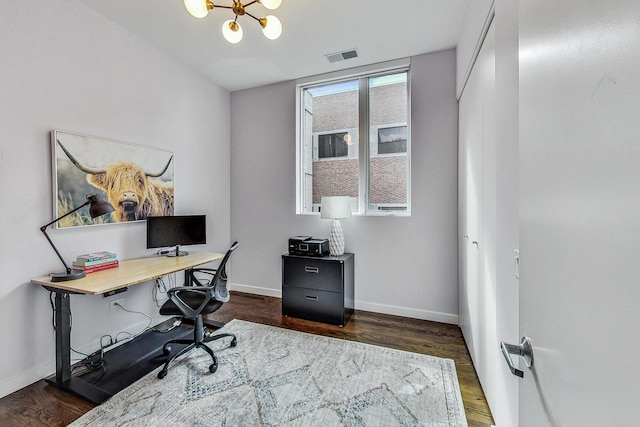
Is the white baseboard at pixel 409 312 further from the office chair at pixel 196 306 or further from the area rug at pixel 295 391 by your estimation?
the office chair at pixel 196 306

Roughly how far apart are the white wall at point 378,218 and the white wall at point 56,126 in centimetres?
99

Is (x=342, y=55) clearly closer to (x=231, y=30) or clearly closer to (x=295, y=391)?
(x=231, y=30)

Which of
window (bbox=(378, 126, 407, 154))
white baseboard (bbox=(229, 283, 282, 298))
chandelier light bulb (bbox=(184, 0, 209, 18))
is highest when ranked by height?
chandelier light bulb (bbox=(184, 0, 209, 18))

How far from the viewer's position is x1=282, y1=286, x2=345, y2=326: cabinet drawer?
2.96 metres

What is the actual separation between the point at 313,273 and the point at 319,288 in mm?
173

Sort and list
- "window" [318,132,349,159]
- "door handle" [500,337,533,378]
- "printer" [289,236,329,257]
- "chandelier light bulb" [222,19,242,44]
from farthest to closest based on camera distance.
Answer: "window" [318,132,349,159] < "printer" [289,236,329,257] < "chandelier light bulb" [222,19,242,44] < "door handle" [500,337,533,378]

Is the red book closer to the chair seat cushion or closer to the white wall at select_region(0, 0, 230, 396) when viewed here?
the white wall at select_region(0, 0, 230, 396)

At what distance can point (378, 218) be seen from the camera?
3.29 metres

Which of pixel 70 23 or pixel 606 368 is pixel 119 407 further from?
pixel 70 23

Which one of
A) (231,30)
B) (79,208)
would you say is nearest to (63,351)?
(79,208)

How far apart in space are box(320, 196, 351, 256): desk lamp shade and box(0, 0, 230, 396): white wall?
1724 millimetres

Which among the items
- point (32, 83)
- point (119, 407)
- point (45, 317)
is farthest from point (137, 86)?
point (119, 407)

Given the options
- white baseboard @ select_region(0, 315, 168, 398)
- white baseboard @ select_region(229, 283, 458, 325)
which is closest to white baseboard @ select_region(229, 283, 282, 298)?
white baseboard @ select_region(229, 283, 458, 325)

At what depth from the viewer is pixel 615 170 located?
38 cm
